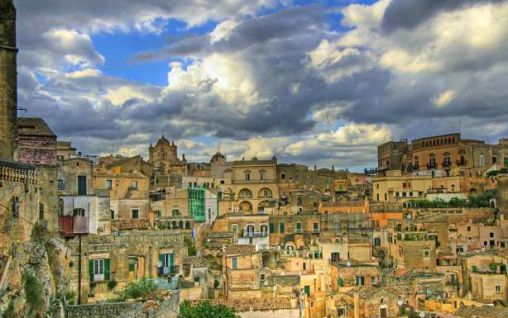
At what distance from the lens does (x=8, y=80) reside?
2419 cm

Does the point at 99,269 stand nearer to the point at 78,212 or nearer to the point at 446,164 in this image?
the point at 78,212

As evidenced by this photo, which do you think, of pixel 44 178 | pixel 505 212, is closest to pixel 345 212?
pixel 505 212

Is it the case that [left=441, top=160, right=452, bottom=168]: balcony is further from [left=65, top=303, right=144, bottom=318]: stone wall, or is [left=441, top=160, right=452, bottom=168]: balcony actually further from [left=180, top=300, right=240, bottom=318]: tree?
[left=65, top=303, right=144, bottom=318]: stone wall

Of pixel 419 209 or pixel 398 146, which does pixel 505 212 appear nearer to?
pixel 419 209

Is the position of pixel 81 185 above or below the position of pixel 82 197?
above

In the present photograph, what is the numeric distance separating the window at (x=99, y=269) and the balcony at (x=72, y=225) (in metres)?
1.61

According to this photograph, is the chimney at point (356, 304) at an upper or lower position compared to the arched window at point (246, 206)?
lower

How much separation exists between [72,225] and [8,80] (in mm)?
10298

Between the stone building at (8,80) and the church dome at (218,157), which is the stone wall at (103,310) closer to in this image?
the stone building at (8,80)

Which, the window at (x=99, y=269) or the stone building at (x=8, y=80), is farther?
the window at (x=99, y=269)

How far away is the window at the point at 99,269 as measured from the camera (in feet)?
108

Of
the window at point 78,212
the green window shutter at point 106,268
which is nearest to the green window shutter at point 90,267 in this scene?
the green window shutter at point 106,268

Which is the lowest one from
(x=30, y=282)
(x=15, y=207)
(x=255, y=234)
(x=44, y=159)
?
(x=30, y=282)

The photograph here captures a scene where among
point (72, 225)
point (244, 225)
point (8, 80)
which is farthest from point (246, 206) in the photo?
point (8, 80)
